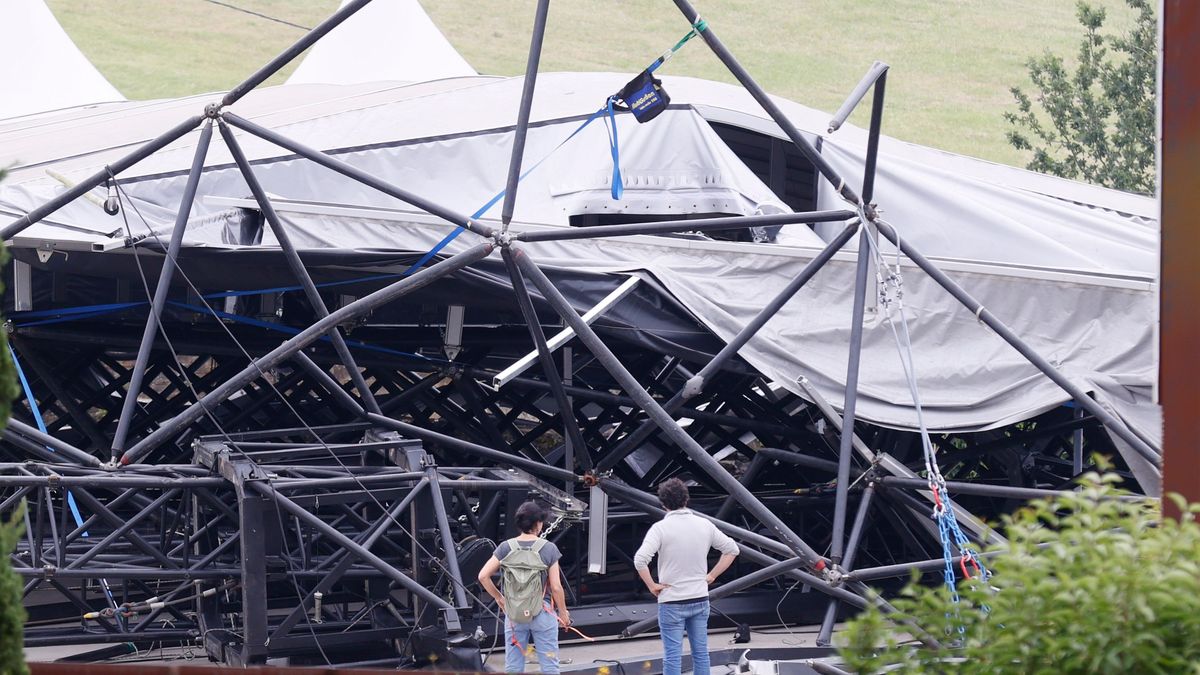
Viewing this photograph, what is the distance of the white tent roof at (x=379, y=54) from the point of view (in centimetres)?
2309

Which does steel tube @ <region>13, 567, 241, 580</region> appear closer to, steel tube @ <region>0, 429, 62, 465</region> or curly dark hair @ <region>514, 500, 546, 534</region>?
steel tube @ <region>0, 429, 62, 465</region>

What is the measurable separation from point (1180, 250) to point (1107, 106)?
75.3ft

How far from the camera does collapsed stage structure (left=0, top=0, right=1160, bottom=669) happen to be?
344 inches

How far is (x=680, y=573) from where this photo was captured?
8.29 metres

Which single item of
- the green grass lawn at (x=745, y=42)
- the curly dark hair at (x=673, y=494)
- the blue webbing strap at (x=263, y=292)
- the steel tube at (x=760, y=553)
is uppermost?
the green grass lawn at (x=745, y=42)

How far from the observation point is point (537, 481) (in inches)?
383

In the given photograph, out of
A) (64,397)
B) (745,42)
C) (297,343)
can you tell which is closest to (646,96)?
(297,343)

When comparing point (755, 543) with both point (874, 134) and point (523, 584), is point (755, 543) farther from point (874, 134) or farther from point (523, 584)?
point (874, 134)

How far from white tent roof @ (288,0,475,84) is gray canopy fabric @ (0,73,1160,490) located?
970 cm

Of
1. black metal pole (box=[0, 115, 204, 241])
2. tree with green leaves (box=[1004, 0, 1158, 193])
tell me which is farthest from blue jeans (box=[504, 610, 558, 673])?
tree with green leaves (box=[1004, 0, 1158, 193])

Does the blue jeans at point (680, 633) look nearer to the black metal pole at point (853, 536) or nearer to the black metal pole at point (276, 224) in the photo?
the black metal pole at point (853, 536)

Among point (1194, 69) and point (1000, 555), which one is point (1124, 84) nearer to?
point (1194, 69)

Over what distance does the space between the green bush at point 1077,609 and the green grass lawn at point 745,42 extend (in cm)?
4308

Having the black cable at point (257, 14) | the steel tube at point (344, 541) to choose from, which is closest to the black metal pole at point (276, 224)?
the steel tube at point (344, 541)
